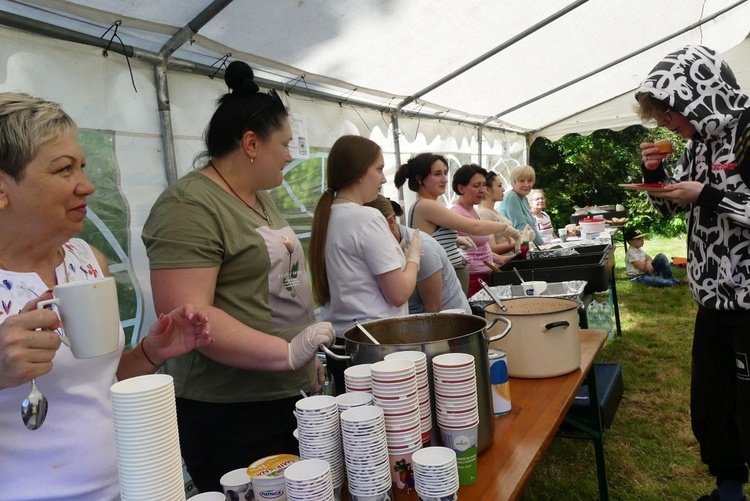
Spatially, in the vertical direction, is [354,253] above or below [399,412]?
above

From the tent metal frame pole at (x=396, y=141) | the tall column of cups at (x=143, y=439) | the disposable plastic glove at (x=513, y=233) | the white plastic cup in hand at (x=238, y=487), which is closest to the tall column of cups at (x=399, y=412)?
the white plastic cup in hand at (x=238, y=487)

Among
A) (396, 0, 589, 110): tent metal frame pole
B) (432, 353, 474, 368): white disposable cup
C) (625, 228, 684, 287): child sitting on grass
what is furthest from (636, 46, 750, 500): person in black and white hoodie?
(625, 228, 684, 287): child sitting on grass

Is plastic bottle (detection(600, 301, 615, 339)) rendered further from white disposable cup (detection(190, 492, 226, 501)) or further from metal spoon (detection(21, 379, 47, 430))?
metal spoon (detection(21, 379, 47, 430))

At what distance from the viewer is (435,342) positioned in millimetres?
1064

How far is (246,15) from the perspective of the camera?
2.45 metres

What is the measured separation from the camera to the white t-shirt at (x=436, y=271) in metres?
2.66

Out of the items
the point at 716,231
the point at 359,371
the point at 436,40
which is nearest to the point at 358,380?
the point at 359,371

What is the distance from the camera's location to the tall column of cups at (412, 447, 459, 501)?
2.77 feet

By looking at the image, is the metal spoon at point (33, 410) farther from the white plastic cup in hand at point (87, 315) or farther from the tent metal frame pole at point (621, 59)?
the tent metal frame pole at point (621, 59)

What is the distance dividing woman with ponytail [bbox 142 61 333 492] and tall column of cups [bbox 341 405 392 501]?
0.39 m

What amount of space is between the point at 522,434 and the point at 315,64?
8.39 ft

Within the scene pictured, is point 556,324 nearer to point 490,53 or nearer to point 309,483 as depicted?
point 309,483

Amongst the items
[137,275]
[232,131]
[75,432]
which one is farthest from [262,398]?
[137,275]

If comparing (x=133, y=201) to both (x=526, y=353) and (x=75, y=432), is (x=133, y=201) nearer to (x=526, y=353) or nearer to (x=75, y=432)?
(x=75, y=432)
